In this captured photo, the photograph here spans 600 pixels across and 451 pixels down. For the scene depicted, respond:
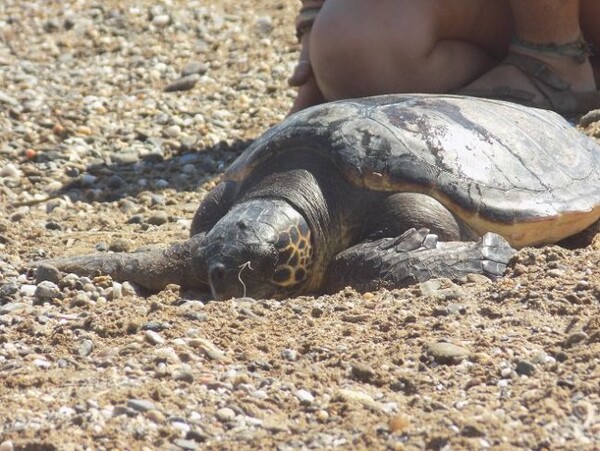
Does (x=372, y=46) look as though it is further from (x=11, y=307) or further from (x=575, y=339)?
(x=575, y=339)

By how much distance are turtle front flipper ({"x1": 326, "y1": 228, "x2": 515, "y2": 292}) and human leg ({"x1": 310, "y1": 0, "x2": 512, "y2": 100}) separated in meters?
2.14

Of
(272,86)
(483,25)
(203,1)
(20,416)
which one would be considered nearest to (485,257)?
(20,416)

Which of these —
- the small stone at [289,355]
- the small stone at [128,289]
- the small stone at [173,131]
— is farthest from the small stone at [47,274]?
the small stone at [173,131]

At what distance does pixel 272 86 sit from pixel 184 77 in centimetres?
67

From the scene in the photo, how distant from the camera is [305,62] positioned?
276 inches

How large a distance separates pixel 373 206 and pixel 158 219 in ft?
5.23

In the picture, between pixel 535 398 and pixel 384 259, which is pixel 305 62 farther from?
pixel 535 398

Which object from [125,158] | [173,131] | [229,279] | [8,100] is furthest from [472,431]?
[8,100]

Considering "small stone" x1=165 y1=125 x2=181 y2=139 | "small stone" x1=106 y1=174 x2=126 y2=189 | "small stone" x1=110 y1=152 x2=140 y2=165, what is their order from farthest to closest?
"small stone" x1=165 y1=125 x2=181 y2=139
"small stone" x1=110 y1=152 x2=140 y2=165
"small stone" x1=106 y1=174 x2=126 y2=189

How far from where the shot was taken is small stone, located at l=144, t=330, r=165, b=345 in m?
3.64

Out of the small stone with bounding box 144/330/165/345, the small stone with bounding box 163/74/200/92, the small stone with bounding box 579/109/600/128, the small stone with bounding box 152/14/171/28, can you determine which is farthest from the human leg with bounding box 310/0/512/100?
the small stone with bounding box 144/330/165/345

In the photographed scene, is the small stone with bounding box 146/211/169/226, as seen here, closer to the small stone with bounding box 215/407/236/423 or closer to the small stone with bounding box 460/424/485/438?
the small stone with bounding box 215/407/236/423

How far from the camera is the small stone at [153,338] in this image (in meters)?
3.64

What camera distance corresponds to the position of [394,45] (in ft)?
21.3
